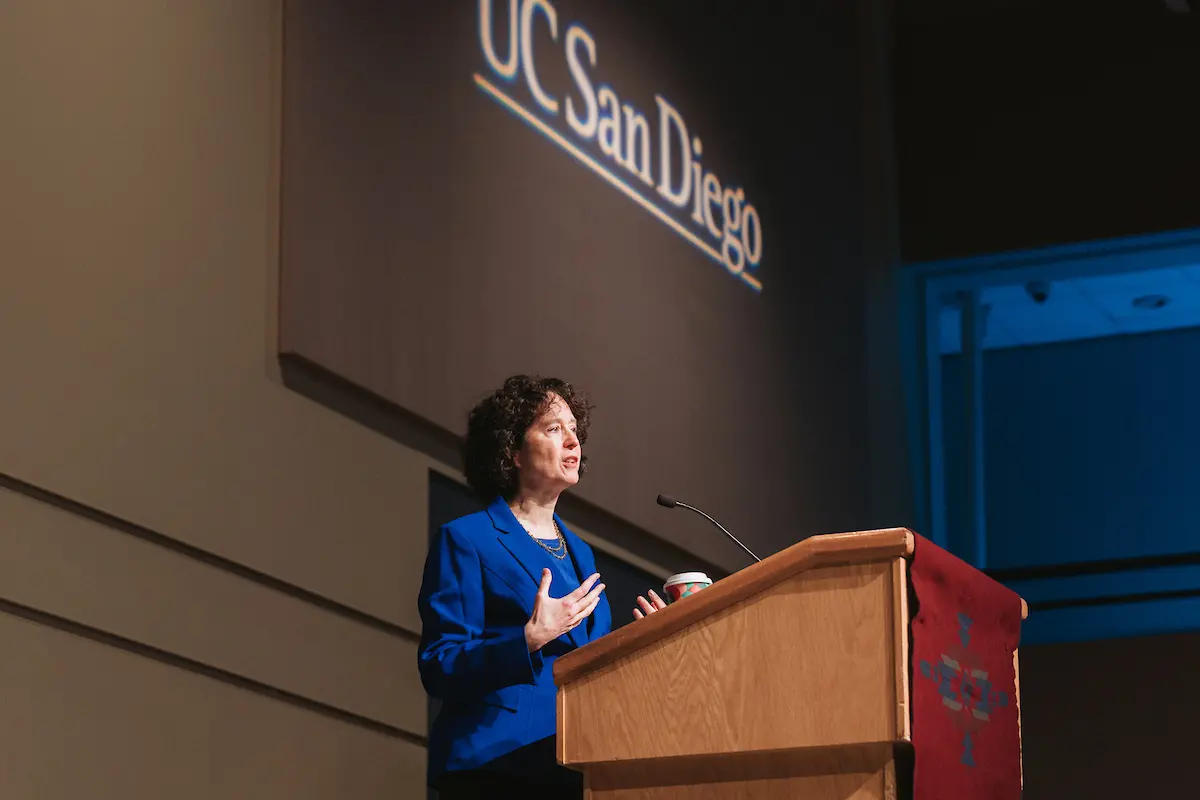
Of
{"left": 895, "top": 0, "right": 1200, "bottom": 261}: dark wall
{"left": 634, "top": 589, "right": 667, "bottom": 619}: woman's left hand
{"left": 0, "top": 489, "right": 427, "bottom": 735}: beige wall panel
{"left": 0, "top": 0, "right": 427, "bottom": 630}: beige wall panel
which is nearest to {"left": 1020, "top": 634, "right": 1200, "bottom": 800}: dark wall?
{"left": 895, "top": 0, "right": 1200, "bottom": 261}: dark wall

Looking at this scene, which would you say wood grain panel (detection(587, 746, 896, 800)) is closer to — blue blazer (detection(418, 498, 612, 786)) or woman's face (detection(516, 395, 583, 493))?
A: blue blazer (detection(418, 498, 612, 786))

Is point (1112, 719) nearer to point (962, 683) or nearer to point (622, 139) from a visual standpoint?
point (622, 139)

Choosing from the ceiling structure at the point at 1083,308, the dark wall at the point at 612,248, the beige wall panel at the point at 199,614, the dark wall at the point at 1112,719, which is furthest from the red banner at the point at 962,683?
the ceiling structure at the point at 1083,308

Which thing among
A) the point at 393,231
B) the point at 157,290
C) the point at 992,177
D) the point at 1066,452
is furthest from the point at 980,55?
the point at 157,290

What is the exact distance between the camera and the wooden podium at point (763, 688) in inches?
88.5

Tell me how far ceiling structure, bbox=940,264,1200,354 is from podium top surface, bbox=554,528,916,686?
239 inches

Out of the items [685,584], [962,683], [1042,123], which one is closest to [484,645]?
[685,584]

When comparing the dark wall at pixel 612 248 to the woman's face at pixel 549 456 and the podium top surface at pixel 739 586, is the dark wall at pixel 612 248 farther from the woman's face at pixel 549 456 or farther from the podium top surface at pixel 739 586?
the podium top surface at pixel 739 586

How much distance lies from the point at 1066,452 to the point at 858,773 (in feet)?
22.5

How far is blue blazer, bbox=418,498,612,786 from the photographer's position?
2.50 meters

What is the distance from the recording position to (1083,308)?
8586 mm

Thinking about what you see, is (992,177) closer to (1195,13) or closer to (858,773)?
(1195,13)

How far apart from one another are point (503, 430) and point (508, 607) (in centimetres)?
37

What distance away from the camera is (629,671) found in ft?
7.80
